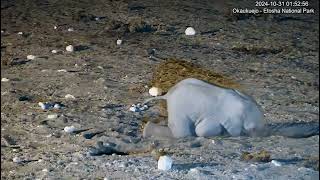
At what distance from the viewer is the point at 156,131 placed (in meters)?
5.79

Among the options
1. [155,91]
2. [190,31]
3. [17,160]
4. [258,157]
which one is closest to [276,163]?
[258,157]

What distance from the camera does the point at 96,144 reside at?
18.0 ft

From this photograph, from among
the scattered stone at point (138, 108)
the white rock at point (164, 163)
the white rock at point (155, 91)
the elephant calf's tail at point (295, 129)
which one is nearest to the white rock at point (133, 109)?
the scattered stone at point (138, 108)

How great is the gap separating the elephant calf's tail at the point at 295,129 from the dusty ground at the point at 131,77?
16 cm

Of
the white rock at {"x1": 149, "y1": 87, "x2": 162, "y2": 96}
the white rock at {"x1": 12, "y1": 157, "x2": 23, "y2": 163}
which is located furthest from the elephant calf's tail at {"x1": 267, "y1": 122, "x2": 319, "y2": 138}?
the white rock at {"x1": 12, "y1": 157, "x2": 23, "y2": 163}

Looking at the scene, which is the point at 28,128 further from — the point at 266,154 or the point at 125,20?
the point at 125,20

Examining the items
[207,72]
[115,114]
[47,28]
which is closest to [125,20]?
[47,28]

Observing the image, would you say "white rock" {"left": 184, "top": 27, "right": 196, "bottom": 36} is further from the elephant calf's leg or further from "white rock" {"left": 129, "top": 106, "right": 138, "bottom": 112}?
the elephant calf's leg

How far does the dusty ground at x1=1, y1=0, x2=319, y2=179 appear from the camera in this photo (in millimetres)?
5051

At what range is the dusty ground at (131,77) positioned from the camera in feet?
16.6

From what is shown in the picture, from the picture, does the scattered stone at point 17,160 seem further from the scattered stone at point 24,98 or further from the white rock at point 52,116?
the scattered stone at point 24,98

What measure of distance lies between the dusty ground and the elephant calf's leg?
121 mm

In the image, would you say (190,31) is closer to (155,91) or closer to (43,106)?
(155,91)

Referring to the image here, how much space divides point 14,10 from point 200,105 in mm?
7029
